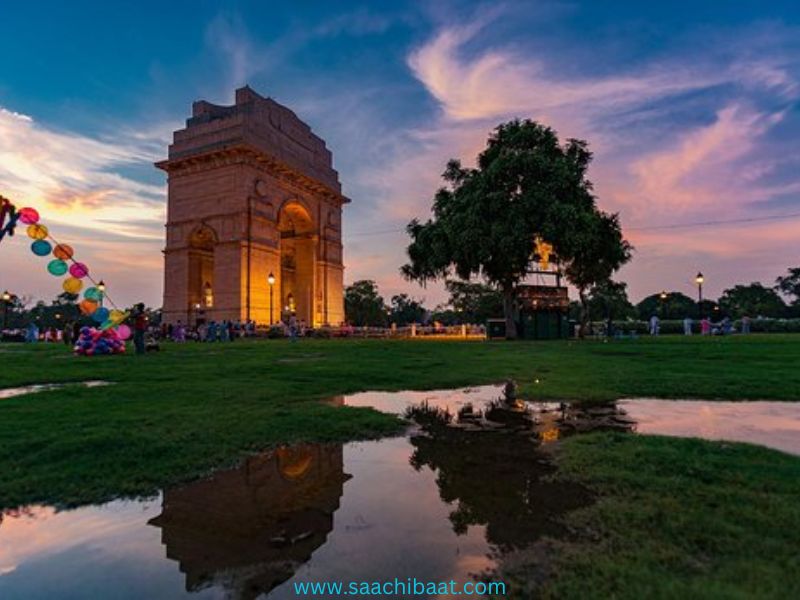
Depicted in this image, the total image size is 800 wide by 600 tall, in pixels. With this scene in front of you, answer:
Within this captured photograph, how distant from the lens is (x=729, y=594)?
89.2 inches

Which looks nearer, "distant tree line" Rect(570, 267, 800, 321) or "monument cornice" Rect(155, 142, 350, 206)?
"monument cornice" Rect(155, 142, 350, 206)

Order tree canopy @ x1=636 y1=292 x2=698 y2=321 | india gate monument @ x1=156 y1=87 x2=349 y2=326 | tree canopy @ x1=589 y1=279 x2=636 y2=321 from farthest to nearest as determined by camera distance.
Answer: tree canopy @ x1=636 y1=292 x2=698 y2=321 < tree canopy @ x1=589 y1=279 x2=636 y2=321 < india gate monument @ x1=156 y1=87 x2=349 y2=326

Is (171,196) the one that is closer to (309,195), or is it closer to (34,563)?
(309,195)

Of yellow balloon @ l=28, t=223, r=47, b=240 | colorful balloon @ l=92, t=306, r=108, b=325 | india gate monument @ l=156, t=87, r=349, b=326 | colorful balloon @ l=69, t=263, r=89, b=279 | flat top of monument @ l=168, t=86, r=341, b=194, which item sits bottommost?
colorful balloon @ l=92, t=306, r=108, b=325

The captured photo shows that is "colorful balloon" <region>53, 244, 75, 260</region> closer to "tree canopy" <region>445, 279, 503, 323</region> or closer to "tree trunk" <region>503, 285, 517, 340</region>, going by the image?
"tree trunk" <region>503, 285, 517, 340</region>

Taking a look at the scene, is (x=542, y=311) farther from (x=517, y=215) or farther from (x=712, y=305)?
(x=712, y=305)

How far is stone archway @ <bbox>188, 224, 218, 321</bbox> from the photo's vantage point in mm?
47644

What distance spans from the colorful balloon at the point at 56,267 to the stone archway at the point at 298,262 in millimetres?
34465

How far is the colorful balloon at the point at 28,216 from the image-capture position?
18.7 m

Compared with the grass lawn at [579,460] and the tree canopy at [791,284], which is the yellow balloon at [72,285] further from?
the tree canopy at [791,284]

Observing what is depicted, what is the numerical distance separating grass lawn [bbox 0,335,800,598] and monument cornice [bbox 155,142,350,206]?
38398 mm

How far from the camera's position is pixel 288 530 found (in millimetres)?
3354

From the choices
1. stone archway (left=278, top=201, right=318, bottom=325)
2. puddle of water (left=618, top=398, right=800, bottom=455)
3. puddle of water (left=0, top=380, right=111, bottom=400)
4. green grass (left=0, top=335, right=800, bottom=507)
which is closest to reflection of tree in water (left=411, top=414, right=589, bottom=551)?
green grass (left=0, top=335, right=800, bottom=507)

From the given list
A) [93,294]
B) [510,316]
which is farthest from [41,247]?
[510,316]
